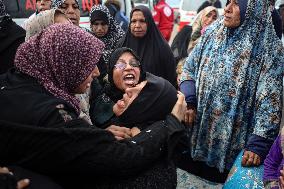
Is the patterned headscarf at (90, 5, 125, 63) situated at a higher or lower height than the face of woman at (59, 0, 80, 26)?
lower

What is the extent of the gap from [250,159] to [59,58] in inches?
53.4

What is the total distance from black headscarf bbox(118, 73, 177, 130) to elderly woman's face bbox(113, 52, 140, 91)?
507mm

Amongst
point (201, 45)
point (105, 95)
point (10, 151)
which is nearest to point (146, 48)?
point (201, 45)

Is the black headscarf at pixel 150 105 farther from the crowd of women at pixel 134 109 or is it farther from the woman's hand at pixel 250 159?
the woman's hand at pixel 250 159

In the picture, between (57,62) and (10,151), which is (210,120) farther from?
(10,151)

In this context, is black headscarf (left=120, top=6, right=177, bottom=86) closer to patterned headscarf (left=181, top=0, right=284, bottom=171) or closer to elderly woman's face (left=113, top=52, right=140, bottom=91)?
patterned headscarf (left=181, top=0, right=284, bottom=171)

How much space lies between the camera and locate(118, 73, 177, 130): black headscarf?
6.11ft

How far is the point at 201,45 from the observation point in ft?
9.04

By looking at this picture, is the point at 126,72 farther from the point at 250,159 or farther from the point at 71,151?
the point at 71,151

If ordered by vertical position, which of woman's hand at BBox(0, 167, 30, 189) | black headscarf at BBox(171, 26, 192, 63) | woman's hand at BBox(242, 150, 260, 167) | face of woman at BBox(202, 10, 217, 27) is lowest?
black headscarf at BBox(171, 26, 192, 63)

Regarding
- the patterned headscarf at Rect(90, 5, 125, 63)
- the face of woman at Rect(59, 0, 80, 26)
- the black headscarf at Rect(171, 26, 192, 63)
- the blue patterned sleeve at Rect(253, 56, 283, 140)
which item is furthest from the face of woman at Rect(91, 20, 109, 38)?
the blue patterned sleeve at Rect(253, 56, 283, 140)

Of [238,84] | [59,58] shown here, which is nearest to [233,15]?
[238,84]

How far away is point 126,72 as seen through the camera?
8.10 feet

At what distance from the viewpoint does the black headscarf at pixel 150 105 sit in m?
1.86
